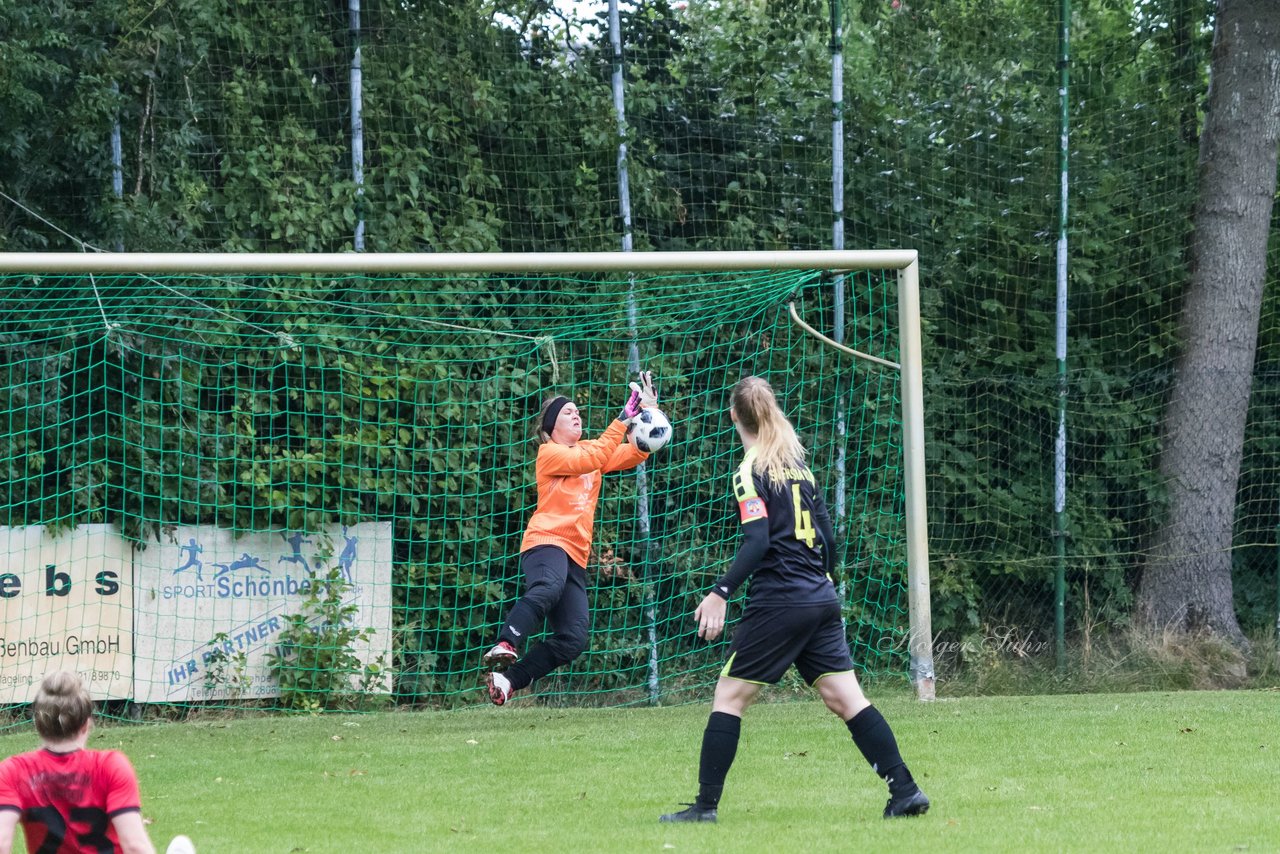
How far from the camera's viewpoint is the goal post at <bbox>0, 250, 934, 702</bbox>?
335 inches

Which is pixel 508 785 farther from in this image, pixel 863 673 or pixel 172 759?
pixel 863 673

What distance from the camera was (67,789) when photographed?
3473 mm

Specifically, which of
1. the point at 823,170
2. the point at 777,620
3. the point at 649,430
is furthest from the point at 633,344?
the point at 777,620

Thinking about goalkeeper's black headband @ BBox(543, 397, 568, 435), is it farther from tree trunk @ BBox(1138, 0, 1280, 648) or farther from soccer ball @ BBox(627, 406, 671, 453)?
tree trunk @ BBox(1138, 0, 1280, 648)

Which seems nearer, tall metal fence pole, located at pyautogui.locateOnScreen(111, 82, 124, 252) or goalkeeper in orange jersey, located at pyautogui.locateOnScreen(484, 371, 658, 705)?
goalkeeper in orange jersey, located at pyautogui.locateOnScreen(484, 371, 658, 705)

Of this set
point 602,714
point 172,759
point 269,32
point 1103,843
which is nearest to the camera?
point 1103,843

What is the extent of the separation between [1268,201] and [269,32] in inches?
295

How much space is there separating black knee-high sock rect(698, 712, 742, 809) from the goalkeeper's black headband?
2.68 metres

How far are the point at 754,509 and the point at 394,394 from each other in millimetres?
4794

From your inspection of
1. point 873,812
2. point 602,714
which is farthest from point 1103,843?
point 602,714

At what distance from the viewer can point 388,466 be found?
9.52m

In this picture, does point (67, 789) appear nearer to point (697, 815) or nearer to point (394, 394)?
point (697, 815)

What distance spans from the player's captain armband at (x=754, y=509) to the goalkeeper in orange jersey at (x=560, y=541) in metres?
2.10

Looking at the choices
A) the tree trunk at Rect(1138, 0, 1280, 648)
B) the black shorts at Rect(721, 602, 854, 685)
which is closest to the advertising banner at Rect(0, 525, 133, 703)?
the black shorts at Rect(721, 602, 854, 685)
